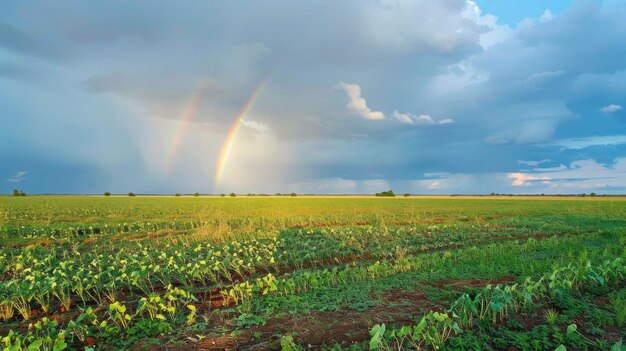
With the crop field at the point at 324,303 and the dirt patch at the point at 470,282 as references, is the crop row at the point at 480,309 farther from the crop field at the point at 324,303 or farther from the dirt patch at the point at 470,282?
the dirt patch at the point at 470,282

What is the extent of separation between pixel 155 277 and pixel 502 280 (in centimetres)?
886

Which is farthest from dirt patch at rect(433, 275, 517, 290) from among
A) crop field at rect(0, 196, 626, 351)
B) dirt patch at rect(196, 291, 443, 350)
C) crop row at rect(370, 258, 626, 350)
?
dirt patch at rect(196, 291, 443, 350)

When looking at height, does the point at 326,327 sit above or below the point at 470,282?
below

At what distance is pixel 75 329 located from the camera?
5980 mm

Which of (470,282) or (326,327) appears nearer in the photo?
(326,327)

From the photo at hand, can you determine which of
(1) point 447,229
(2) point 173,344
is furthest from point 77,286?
(1) point 447,229

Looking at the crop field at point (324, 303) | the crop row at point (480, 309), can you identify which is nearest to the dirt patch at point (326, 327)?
the crop field at point (324, 303)

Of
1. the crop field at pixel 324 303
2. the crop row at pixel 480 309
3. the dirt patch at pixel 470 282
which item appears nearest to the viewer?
the crop row at pixel 480 309

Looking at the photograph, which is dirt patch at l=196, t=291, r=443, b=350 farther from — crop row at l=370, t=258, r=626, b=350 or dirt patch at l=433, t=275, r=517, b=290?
dirt patch at l=433, t=275, r=517, b=290

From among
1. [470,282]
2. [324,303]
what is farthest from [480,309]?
[324,303]

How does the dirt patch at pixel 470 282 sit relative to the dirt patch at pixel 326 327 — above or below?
above

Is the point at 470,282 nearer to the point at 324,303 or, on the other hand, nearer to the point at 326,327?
the point at 324,303

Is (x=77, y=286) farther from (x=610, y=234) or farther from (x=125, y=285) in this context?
(x=610, y=234)

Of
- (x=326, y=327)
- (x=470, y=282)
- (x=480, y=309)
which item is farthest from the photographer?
(x=470, y=282)
